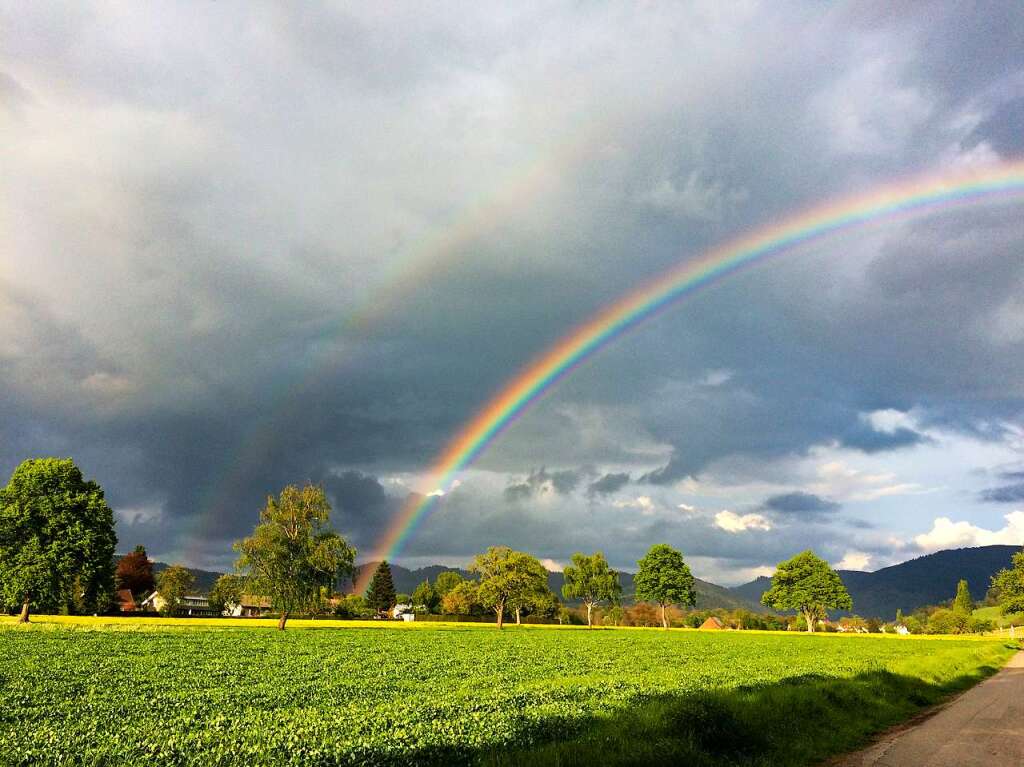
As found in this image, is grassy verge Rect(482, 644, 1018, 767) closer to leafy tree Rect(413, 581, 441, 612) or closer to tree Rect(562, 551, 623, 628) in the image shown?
tree Rect(562, 551, 623, 628)

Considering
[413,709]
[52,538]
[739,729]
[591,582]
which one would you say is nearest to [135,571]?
[52,538]

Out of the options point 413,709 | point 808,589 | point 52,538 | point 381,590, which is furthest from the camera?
point 381,590

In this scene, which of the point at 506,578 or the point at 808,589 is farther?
the point at 808,589

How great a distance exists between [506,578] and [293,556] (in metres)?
46.1

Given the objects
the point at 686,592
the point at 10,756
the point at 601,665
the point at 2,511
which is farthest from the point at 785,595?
the point at 10,756

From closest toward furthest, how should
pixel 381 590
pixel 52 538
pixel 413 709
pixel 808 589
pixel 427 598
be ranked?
pixel 413 709
pixel 52 538
pixel 808 589
pixel 381 590
pixel 427 598

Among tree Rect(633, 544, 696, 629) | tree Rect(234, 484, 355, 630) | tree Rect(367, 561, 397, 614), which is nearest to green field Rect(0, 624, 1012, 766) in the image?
tree Rect(234, 484, 355, 630)

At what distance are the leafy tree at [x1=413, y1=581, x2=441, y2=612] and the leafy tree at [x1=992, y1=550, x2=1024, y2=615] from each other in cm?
12984

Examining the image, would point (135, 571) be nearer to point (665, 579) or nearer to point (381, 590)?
point (381, 590)

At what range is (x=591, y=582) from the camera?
14188cm

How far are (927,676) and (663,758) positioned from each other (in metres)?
29.2

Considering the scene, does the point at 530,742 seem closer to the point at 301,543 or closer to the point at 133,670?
the point at 133,670

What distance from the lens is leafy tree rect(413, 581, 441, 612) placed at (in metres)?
185

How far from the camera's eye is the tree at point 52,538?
62.9 metres
